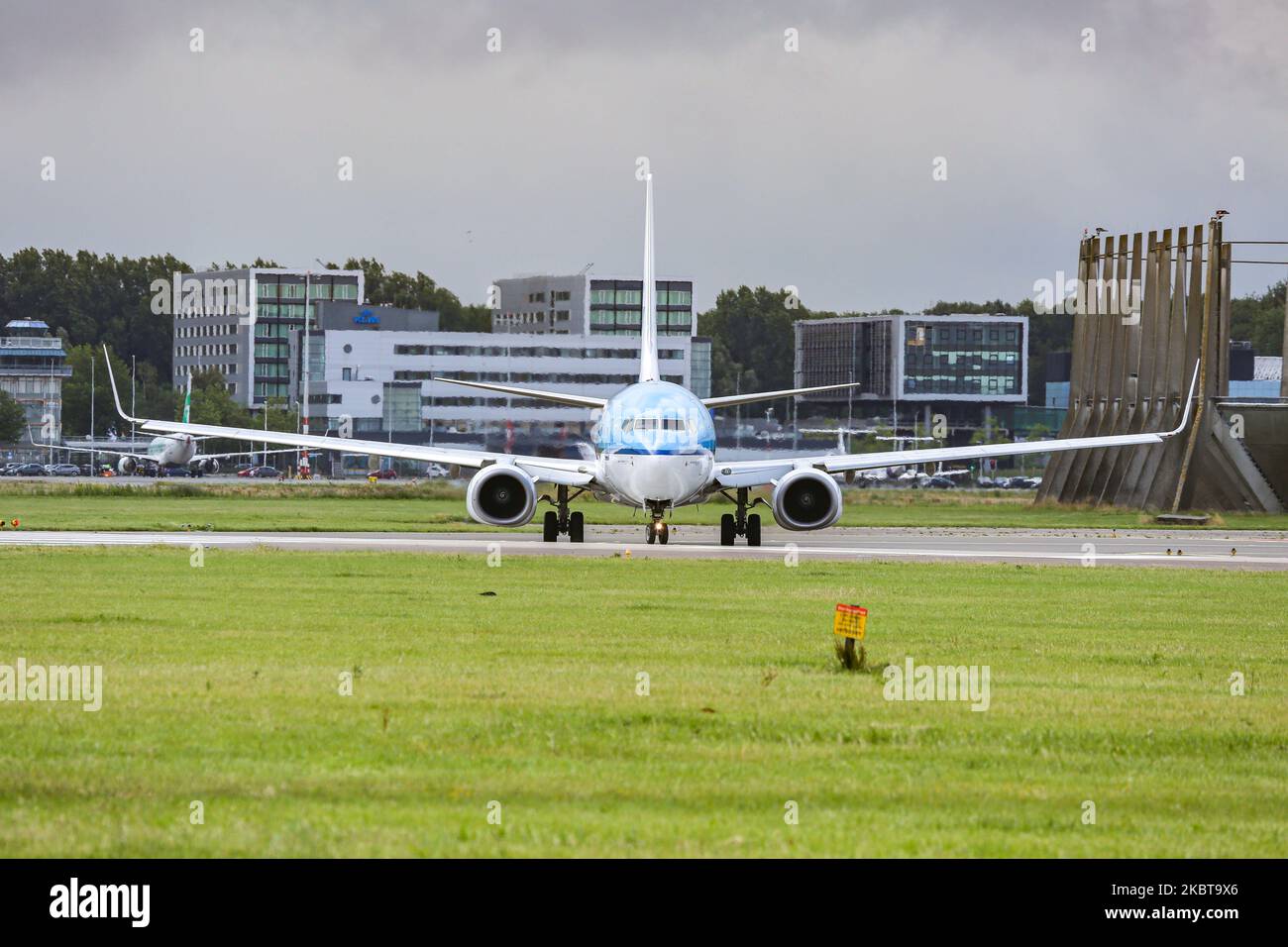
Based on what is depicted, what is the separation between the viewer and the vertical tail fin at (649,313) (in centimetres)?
5053

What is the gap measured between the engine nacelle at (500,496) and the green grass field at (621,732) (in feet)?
62.3

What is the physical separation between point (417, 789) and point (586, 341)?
173 meters

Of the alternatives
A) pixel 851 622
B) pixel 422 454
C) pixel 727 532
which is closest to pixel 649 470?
pixel 727 532

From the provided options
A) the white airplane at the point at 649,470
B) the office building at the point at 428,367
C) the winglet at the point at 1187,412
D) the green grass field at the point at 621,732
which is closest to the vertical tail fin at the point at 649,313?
the white airplane at the point at 649,470

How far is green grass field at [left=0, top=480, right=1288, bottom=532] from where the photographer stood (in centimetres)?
5494

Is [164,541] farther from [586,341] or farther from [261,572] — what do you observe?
[586,341]

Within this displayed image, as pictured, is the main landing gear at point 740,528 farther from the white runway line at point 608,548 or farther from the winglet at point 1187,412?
the winglet at point 1187,412

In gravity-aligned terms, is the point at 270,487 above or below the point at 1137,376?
below

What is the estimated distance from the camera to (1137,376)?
7919 centimetres

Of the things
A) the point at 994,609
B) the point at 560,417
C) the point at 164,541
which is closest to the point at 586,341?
the point at 560,417

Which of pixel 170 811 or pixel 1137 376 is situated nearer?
pixel 170 811

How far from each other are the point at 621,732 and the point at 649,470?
29179mm

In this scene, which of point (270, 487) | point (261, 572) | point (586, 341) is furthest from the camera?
point (586, 341)

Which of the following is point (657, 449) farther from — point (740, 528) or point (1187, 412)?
point (1187, 412)
